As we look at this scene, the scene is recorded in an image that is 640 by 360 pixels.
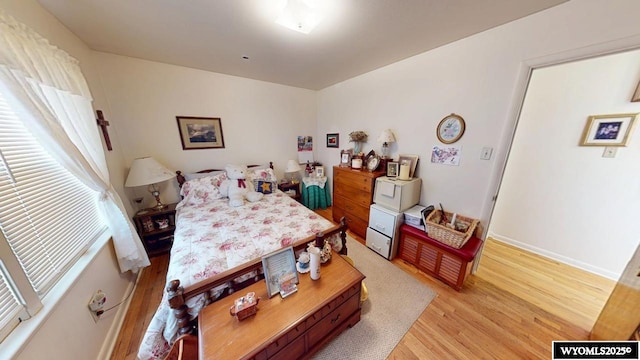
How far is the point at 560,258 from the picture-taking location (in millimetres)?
2096

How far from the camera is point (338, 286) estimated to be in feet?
4.00

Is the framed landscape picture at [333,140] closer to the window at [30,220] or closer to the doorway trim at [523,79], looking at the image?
the doorway trim at [523,79]

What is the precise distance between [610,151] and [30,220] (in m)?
4.45

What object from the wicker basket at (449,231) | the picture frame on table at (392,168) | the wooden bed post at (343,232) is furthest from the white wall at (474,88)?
the wooden bed post at (343,232)

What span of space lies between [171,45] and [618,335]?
406 cm

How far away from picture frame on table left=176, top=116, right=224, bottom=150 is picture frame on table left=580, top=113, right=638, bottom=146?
430 centimetres

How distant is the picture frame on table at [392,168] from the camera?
227 centimetres

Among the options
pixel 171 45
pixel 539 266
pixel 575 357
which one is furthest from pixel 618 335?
pixel 171 45

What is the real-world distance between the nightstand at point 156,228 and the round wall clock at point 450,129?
10.8 ft

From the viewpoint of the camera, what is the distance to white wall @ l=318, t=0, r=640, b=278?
121cm

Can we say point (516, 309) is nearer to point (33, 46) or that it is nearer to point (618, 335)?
point (618, 335)

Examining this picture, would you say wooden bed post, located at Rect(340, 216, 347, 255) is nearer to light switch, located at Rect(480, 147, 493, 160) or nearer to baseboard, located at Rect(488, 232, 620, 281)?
light switch, located at Rect(480, 147, 493, 160)

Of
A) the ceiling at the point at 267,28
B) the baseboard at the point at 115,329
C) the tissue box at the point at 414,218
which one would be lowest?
the baseboard at the point at 115,329

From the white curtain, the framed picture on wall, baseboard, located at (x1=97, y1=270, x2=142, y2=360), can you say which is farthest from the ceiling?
baseboard, located at (x1=97, y1=270, x2=142, y2=360)
